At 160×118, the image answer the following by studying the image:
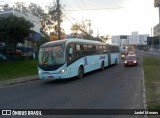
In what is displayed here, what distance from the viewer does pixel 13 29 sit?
3488 cm

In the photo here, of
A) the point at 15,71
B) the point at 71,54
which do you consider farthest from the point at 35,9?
the point at 71,54

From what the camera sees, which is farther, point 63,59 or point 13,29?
point 13,29

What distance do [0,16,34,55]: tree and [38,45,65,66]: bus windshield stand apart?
17.7 m

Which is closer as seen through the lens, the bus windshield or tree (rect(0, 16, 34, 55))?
the bus windshield

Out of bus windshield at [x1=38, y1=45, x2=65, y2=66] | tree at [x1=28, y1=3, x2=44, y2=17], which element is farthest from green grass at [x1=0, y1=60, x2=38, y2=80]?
tree at [x1=28, y1=3, x2=44, y2=17]

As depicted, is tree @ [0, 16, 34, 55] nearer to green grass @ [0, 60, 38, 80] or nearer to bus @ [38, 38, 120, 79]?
green grass @ [0, 60, 38, 80]

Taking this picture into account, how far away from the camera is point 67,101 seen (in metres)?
11.1

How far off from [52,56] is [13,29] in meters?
18.5

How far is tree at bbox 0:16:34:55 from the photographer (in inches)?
1368

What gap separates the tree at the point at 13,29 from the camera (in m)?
34.8

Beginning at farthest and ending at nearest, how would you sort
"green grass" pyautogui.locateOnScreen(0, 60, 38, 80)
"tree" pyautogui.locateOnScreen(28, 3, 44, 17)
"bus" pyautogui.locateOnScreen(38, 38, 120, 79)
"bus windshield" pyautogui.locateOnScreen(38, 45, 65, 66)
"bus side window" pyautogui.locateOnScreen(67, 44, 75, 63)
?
1. "tree" pyautogui.locateOnScreen(28, 3, 44, 17)
2. "green grass" pyautogui.locateOnScreen(0, 60, 38, 80)
3. "bus side window" pyautogui.locateOnScreen(67, 44, 75, 63)
4. "bus windshield" pyautogui.locateOnScreen(38, 45, 65, 66)
5. "bus" pyautogui.locateOnScreen(38, 38, 120, 79)

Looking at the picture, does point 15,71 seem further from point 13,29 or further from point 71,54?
point 13,29

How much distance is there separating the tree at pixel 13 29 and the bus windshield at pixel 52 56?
1774cm

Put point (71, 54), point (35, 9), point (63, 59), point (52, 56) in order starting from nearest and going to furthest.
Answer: point (63, 59), point (52, 56), point (71, 54), point (35, 9)
